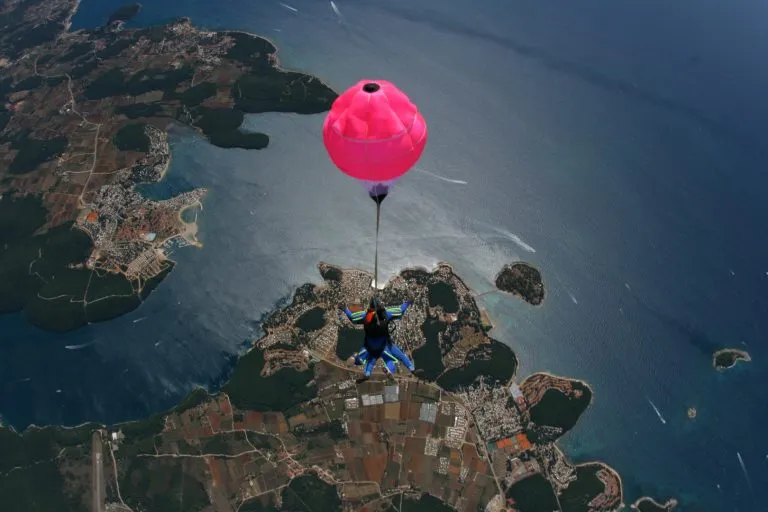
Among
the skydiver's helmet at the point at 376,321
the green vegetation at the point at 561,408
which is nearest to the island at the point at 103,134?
the skydiver's helmet at the point at 376,321

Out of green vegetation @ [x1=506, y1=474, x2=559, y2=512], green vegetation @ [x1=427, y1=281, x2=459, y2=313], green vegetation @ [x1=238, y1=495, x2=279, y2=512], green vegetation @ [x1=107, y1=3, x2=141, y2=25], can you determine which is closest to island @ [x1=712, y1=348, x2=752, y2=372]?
green vegetation @ [x1=506, y1=474, x2=559, y2=512]

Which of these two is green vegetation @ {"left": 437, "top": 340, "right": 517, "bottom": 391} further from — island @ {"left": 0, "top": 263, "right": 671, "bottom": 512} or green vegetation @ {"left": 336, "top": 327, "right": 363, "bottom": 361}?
green vegetation @ {"left": 336, "top": 327, "right": 363, "bottom": 361}

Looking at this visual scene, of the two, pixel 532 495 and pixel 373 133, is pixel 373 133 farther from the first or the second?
pixel 532 495

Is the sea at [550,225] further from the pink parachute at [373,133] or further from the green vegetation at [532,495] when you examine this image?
the pink parachute at [373,133]

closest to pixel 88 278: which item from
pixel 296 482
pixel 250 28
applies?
pixel 296 482

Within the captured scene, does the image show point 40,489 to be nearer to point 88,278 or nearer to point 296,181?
point 88,278

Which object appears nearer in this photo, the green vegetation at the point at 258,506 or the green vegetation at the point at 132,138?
the green vegetation at the point at 258,506
